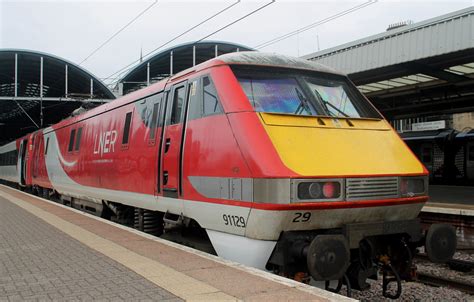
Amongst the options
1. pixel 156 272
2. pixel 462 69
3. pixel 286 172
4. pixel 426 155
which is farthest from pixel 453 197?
pixel 156 272

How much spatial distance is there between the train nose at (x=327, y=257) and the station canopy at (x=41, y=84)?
27394 millimetres

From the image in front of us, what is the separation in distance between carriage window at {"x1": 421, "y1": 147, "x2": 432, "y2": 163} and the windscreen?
18199 mm

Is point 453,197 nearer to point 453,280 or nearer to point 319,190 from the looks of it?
point 453,280

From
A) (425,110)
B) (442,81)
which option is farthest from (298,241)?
(425,110)

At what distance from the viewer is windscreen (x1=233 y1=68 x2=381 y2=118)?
5.41 meters

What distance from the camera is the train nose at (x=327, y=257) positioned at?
4.40 m

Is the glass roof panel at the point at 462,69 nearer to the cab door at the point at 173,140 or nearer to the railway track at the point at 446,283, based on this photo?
the railway track at the point at 446,283

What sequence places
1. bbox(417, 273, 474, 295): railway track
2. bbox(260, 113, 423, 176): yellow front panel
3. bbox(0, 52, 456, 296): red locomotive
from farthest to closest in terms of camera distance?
bbox(417, 273, 474, 295): railway track, bbox(260, 113, 423, 176): yellow front panel, bbox(0, 52, 456, 296): red locomotive

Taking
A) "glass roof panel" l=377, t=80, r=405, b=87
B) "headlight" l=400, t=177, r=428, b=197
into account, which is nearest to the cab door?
"headlight" l=400, t=177, r=428, b=197

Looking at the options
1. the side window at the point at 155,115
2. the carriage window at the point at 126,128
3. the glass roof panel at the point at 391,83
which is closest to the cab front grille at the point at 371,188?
the side window at the point at 155,115

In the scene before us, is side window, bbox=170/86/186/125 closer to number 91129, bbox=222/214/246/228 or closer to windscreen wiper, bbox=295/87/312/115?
windscreen wiper, bbox=295/87/312/115

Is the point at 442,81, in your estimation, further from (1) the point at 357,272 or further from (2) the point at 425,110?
(1) the point at 357,272

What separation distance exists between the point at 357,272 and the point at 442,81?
13803 mm

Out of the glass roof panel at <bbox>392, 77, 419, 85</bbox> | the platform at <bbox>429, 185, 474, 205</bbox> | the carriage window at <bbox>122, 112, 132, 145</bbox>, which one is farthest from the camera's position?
the glass roof panel at <bbox>392, 77, 419, 85</bbox>
